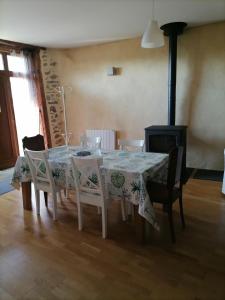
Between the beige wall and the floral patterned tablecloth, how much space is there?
186 centimetres

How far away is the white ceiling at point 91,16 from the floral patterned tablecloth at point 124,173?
1811 millimetres

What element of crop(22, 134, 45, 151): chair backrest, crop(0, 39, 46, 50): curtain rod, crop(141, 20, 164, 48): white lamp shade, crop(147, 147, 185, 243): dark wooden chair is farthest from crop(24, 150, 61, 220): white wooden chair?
crop(0, 39, 46, 50): curtain rod

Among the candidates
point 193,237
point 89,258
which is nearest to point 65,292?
point 89,258

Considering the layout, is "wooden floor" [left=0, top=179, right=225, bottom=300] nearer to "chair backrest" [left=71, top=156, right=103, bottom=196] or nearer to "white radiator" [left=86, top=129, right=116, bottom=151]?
"chair backrest" [left=71, top=156, right=103, bottom=196]

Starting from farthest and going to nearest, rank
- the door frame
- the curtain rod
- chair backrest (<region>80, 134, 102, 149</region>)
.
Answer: the door frame → the curtain rod → chair backrest (<region>80, 134, 102, 149</region>)

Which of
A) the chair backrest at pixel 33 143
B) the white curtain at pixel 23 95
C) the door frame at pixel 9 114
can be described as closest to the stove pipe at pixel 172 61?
the chair backrest at pixel 33 143

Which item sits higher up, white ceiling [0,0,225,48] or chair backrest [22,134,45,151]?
white ceiling [0,0,225,48]

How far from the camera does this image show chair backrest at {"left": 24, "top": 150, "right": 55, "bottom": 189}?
2.51 meters

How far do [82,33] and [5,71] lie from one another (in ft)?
6.08

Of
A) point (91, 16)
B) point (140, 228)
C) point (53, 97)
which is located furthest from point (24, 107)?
point (140, 228)

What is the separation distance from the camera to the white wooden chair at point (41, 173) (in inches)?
99.7

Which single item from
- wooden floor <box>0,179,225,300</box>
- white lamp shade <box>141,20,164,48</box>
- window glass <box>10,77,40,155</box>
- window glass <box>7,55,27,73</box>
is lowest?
wooden floor <box>0,179,225,300</box>

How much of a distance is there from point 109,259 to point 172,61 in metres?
3.18

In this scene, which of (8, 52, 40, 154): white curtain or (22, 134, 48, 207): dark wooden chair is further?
(8, 52, 40, 154): white curtain
